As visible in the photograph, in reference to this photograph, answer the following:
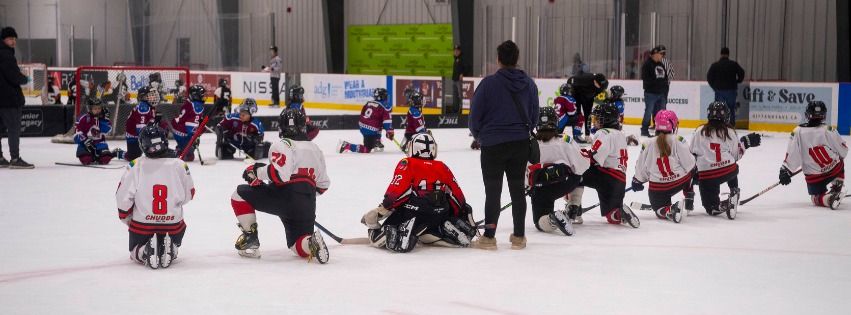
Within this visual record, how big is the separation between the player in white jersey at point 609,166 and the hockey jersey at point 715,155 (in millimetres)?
855

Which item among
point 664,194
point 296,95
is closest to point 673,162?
point 664,194

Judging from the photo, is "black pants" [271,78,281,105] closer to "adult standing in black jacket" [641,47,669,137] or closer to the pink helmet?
"adult standing in black jacket" [641,47,669,137]

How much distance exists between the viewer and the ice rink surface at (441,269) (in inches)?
194

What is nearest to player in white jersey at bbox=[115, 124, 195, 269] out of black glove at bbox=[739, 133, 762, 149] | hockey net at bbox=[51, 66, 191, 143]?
black glove at bbox=[739, 133, 762, 149]

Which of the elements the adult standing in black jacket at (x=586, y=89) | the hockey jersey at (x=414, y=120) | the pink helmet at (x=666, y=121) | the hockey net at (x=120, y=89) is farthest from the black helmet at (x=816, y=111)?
the hockey net at (x=120, y=89)

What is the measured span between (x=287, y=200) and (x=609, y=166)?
2626mm

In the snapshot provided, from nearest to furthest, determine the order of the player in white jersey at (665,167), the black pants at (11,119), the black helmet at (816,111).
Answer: the player in white jersey at (665,167) < the black helmet at (816,111) < the black pants at (11,119)

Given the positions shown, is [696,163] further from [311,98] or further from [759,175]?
[311,98]

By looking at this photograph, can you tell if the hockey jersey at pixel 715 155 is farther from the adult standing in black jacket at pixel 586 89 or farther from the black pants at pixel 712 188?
the adult standing in black jacket at pixel 586 89

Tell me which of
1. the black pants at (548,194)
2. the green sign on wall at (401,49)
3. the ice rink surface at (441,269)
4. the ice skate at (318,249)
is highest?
the green sign on wall at (401,49)

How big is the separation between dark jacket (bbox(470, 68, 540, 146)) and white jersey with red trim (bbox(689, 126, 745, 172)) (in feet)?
7.65

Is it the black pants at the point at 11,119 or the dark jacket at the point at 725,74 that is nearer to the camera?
the black pants at the point at 11,119

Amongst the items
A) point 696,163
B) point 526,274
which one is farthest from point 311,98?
point 526,274

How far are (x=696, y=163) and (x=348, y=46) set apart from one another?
22.2 m
